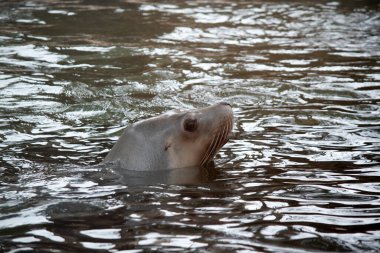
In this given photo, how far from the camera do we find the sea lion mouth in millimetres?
5641

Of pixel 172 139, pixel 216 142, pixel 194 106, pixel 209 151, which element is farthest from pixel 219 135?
pixel 194 106

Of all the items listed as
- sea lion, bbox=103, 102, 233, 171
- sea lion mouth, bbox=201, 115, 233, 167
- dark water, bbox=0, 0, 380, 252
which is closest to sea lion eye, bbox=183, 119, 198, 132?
sea lion, bbox=103, 102, 233, 171

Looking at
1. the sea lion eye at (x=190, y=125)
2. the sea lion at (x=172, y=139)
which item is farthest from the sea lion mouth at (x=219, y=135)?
the sea lion eye at (x=190, y=125)

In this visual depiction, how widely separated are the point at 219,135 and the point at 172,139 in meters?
0.35

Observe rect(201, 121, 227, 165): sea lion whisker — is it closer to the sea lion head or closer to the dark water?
the sea lion head

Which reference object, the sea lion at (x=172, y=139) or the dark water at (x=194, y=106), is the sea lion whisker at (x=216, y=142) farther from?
the dark water at (x=194, y=106)

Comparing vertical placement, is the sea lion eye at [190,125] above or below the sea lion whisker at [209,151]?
above

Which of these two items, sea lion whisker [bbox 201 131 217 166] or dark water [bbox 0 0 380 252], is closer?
dark water [bbox 0 0 380 252]

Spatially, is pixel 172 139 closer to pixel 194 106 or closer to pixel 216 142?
pixel 216 142

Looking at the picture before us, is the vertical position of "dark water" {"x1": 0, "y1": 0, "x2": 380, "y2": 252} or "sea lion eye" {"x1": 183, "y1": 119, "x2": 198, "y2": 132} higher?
"sea lion eye" {"x1": 183, "y1": 119, "x2": 198, "y2": 132}

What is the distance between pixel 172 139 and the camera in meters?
5.66

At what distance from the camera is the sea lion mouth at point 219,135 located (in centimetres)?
564

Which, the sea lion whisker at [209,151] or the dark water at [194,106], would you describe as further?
the sea lion whisker at [209,151]

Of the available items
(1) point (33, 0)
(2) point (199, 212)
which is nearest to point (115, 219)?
(2) point (199, 212)
